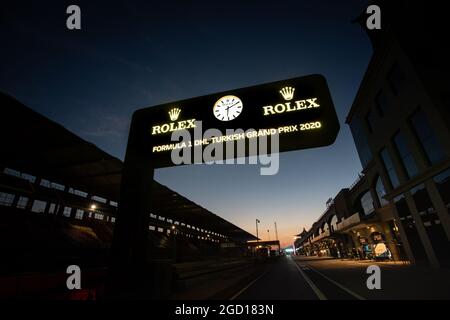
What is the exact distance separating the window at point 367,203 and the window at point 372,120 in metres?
9.74

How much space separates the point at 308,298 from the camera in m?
7.47

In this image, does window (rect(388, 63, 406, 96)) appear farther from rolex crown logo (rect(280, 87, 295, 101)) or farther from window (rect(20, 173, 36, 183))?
window (rect(20, 173, 36, 183))

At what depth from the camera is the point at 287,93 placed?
650 cm

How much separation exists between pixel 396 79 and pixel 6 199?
105 feet

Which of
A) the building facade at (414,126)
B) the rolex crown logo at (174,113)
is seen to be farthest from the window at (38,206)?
the building facade at (414,126)

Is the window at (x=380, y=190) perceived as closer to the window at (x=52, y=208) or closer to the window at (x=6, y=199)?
the window at (x=52, y=208)

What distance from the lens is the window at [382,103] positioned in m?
18.5

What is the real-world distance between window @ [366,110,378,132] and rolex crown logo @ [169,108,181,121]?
20.5 m

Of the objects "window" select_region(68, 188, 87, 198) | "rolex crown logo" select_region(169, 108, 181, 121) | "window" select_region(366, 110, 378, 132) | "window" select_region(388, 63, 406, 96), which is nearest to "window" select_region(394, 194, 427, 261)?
"window" select_region(366, 110, 378, 132)

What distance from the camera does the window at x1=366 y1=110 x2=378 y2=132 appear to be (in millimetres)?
20578
